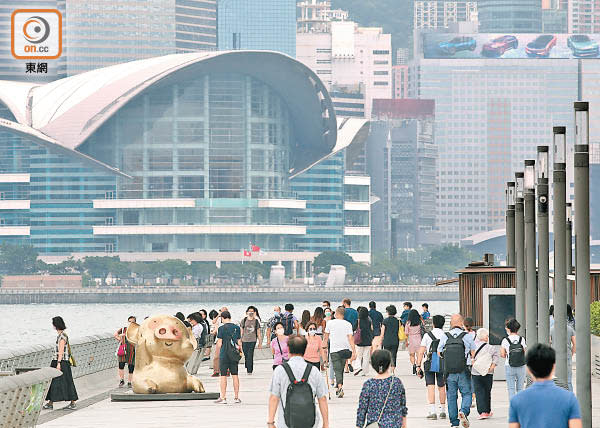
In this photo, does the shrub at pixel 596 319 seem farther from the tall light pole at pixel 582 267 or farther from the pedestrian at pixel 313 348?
the tall light pole at pixel 582 267

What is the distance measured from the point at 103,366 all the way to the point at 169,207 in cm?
15134

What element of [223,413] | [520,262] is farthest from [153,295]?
[223,413]

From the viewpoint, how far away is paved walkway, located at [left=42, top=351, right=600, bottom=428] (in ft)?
56.9

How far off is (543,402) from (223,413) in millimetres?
11114

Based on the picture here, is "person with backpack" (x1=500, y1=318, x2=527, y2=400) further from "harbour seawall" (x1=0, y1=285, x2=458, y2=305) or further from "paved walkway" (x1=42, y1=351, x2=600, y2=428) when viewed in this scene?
"harbour seawall" (x1=0, y1=285, x2=458, y2=305)

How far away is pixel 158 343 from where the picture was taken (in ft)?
65.4

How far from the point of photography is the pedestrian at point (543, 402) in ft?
26.9

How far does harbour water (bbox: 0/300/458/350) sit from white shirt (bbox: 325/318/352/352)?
49926 millimetres

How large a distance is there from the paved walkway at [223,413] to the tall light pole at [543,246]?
126 centimetres

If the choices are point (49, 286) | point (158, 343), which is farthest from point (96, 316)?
point (158, 343)

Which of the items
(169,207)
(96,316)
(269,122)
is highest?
(269,122)

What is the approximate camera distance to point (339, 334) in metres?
21.1

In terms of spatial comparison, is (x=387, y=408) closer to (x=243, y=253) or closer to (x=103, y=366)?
(x=103, y=366)

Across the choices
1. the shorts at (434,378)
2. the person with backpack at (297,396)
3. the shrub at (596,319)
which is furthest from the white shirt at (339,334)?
the person with backpack at (297,396)
